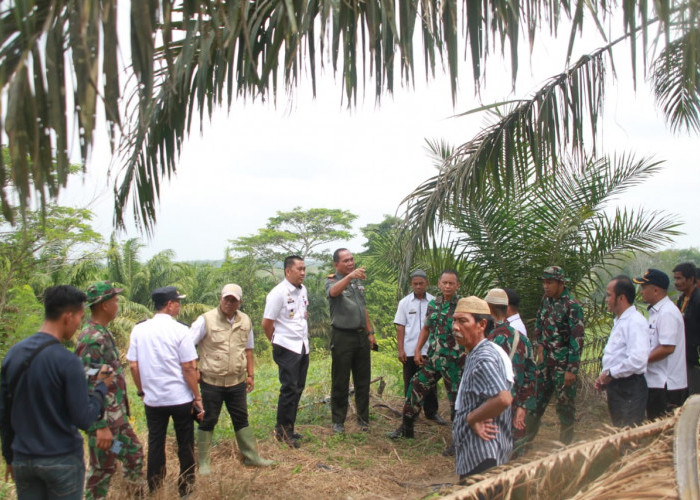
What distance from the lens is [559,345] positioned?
5.52 m

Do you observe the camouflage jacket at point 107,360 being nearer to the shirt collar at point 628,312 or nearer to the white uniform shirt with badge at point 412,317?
the white uniform shirt with badge at point 412,317

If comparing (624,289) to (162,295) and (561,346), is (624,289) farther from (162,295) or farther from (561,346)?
(162,295)

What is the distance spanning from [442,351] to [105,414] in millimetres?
3265

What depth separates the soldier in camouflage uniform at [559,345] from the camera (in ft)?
17.8

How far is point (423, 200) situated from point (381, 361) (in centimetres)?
696

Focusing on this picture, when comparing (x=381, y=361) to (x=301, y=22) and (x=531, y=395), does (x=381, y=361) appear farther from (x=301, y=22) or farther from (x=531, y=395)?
(x=301, y=22)

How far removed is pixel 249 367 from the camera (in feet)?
18.5

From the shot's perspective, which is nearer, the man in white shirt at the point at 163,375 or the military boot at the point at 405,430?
the man in white shirt at the point at 163,375

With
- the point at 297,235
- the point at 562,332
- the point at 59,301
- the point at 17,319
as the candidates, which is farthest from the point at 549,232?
the point at 297,235

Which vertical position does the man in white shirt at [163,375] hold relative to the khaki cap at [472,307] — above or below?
below

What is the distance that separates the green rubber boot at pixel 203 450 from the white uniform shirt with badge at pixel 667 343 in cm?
362

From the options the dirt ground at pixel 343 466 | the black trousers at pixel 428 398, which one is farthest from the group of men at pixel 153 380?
the black trousers at pixel 428 398

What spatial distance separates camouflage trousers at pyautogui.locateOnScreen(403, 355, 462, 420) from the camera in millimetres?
6000

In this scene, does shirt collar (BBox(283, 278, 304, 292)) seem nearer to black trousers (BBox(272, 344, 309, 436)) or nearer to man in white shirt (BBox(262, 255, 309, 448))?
man in white shirt (BBox(262, 255, 309, 448))
